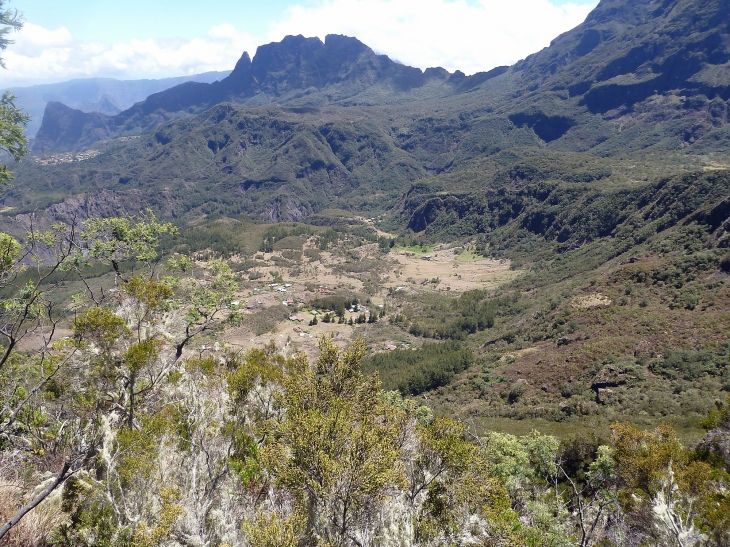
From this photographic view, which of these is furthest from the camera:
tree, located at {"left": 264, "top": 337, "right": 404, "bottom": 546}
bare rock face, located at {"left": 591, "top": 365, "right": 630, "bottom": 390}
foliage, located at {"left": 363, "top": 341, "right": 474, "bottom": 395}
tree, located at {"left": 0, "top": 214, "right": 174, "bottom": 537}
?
foliage, located at {"left": 363, "top": 341, "right": 474, "bottom": 395}

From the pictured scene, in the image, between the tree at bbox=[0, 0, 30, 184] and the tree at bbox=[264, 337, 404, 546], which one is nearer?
the tree at bbox=[264, 337, 404, 546]

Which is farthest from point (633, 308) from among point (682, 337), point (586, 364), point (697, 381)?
point (697, 381)

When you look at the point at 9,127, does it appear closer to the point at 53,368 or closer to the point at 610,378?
the point at 53,368

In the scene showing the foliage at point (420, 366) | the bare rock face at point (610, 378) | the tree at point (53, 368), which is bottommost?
the foliage at point (420, 366)

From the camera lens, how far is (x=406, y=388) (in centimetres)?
7456

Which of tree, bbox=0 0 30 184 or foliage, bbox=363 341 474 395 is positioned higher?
tree, bbox=0 0 30 184

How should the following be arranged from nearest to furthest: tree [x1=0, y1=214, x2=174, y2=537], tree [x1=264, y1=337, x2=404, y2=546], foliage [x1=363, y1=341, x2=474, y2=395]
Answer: tree [x1=264, y1=337, x2=404, y2=546] < tree [x1=0, y1=214, x2=174, y2=537] < foliage [x1=363, y1=341, x2=474, y2=395]

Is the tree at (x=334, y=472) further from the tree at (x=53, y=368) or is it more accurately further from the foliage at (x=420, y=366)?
the foliage at (x=420, y=366)

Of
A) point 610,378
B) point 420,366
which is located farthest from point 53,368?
point 420,366

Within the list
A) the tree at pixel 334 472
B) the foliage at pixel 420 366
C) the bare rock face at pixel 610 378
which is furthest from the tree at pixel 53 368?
the foliage at pixel 420 366

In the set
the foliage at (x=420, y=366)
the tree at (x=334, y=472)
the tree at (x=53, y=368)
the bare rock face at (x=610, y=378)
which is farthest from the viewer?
the foliage at (x=420, y=366)

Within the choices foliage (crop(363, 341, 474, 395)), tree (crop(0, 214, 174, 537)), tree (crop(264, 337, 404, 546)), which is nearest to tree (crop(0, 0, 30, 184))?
tree (crop(0, 214, 174, 537))

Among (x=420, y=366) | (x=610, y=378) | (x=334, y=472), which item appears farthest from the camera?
(x=420, y=366)

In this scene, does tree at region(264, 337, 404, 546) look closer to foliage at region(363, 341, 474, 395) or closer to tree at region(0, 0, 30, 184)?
tree at region(0, 0, 30, 184)
